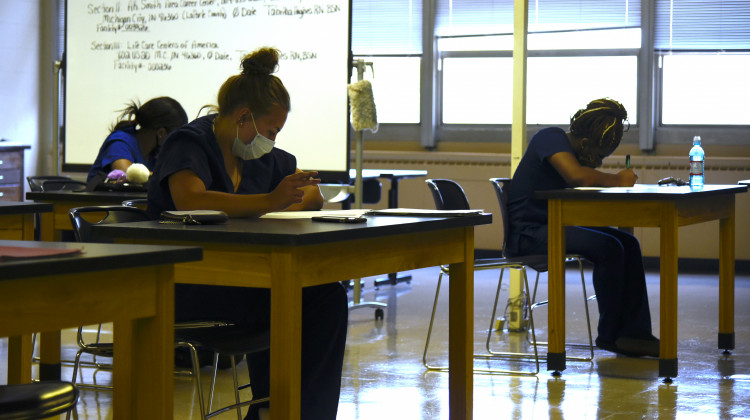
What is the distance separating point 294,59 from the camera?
4.63 metres

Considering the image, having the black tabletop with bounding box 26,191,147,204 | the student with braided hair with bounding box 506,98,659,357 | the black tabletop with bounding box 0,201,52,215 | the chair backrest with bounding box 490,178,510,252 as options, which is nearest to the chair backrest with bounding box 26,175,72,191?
the black tabletop with bounding box 26,191,147,204

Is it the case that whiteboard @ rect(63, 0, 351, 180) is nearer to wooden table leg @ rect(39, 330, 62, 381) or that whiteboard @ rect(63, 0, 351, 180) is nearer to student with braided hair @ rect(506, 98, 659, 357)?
student with braided hair @ rect(506, 98, 659, 357)

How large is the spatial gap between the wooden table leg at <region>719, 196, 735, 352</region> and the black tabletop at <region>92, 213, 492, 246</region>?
2388 mm

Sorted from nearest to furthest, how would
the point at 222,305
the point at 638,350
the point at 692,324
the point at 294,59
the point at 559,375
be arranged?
the point at 222,305 < the point at 559,375 < the point at 638,350 < the point at 294,59 < the point at 692,324

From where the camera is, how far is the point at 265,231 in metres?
2.03

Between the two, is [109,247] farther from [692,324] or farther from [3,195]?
[3,195]

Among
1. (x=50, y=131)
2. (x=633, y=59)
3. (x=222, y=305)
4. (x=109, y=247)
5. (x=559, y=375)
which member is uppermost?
(x=633, y=59)

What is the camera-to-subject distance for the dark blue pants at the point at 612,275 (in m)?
4.04

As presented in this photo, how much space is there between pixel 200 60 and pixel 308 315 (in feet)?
8.71

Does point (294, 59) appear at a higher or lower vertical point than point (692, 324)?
higher

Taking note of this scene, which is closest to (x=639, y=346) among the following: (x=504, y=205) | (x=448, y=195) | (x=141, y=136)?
(x=504, y=205)

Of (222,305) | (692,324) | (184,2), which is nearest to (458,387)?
(222,305)

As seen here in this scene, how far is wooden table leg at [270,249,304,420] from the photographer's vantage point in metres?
2.01

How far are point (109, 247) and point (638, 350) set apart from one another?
2933 mm
